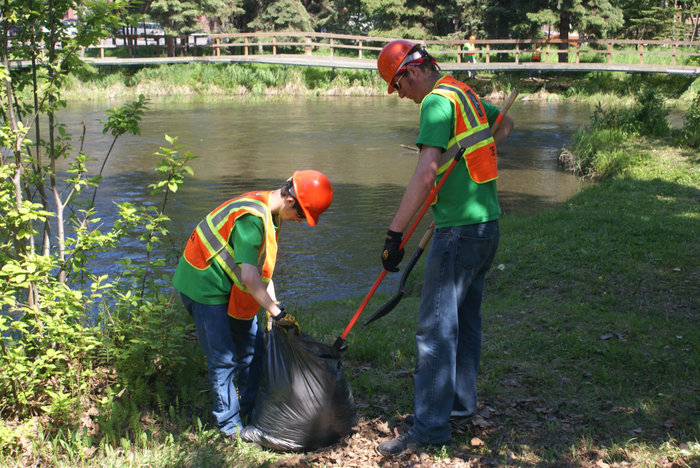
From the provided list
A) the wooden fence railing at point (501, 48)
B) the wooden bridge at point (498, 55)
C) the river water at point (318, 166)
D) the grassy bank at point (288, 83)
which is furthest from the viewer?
the wooden fence railing at point (501, 48)

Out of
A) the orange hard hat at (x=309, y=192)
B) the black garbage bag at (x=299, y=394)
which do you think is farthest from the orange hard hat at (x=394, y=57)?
the black garbage bag at (x=299, y=394)

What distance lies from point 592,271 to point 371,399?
3160 millimetres

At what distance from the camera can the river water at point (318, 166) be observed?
876 cm

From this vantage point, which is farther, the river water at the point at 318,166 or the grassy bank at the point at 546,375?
the river water at the point at 318,166

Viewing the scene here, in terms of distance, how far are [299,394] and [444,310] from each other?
91 cm

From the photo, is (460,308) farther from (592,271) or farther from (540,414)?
(592,271)

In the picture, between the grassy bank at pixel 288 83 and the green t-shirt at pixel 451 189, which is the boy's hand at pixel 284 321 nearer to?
the green t-shirt at pixel 451 189

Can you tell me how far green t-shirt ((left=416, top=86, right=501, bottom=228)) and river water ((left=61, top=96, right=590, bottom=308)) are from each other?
2.83 metres

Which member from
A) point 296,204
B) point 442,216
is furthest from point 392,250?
point 296,204

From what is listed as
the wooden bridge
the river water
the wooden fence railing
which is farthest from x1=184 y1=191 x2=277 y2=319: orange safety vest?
the wooden fence railing

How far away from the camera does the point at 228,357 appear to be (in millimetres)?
3686

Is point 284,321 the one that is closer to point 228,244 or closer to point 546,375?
point 228,244

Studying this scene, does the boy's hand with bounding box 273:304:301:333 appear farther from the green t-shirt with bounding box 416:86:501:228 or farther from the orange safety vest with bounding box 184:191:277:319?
the green t-shirt with bounding box 416:86:501:228

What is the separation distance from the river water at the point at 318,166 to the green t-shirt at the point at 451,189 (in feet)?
9.28
